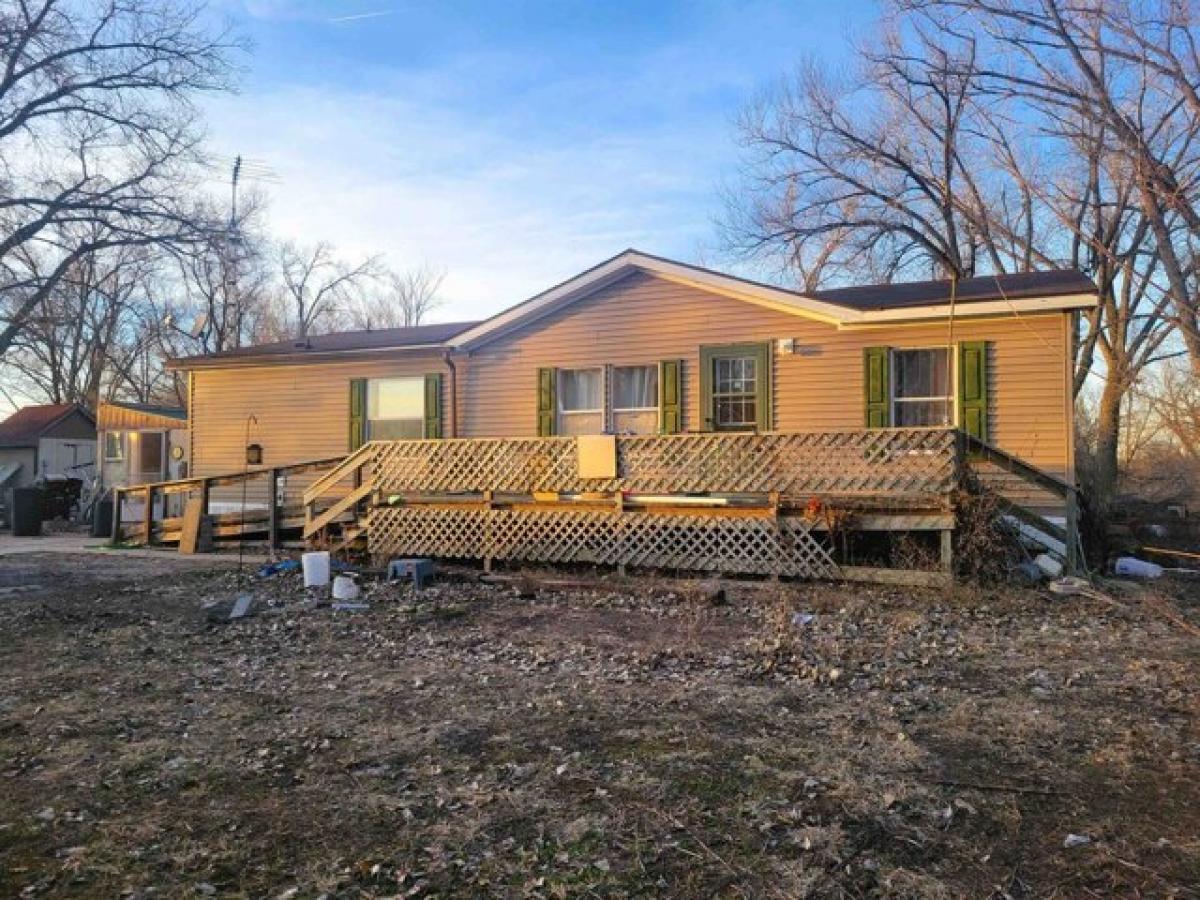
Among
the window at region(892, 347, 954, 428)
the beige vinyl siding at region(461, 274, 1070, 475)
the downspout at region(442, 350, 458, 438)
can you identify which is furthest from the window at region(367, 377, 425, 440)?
the window at region(892, 347, 954, 428)

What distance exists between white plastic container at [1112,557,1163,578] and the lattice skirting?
3960 millimetres

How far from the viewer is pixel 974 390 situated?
1141 cm

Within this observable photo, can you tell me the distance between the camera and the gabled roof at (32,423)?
28.8 m

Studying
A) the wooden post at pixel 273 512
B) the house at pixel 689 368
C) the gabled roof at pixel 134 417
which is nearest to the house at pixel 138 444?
the gabled roof at pixel 134 417

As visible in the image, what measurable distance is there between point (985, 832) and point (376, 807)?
2409 millimetres

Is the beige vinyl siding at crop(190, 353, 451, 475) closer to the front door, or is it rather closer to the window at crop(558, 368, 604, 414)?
the window at crop(558, 368, 604, 414)

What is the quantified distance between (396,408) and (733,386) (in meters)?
6.02

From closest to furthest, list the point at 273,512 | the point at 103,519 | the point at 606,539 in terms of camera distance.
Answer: the point at 606,539
the point at 273,512
the point at 103,519

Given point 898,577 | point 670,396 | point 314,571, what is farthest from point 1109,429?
point 314,571

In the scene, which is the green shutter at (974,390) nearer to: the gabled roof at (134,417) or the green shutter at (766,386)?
the green shutter at (766,386)

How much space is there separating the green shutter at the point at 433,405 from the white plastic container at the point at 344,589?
554cm

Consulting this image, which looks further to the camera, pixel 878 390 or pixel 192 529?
pixel 192 529

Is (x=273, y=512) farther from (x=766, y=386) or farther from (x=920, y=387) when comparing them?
(x=920, y=387)

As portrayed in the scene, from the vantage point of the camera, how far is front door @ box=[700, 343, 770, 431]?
495 inches
